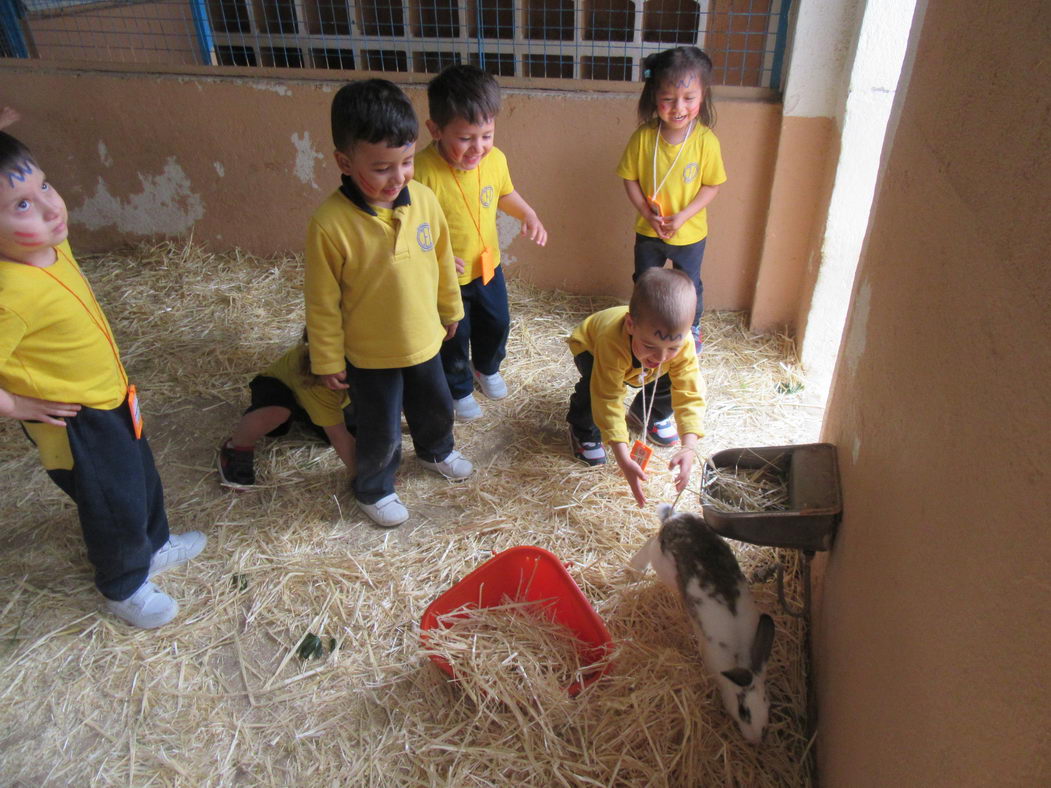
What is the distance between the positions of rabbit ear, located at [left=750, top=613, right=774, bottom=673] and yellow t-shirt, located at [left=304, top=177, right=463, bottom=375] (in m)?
1.38

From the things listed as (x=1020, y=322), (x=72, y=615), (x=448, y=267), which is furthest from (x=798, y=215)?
(x=72, y=615)

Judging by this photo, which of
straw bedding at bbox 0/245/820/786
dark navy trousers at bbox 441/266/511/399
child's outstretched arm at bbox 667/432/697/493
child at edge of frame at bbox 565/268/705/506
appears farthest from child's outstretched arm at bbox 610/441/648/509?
dark navy trousers at bbox 441/266/511/399

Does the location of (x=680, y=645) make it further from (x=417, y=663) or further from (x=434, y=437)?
(x=434, y=437)

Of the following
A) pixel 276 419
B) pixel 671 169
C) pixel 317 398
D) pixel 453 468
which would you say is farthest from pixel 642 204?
pixel 276 419

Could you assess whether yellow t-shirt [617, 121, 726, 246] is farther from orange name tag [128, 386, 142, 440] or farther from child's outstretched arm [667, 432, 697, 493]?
orange name tag [128, 386, 142, 440]

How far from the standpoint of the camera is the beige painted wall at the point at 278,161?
4047 mm

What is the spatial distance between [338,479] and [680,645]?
1.57 meters

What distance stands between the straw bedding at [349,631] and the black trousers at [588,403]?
Result: 0.17 m

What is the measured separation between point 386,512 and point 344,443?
1.08 feet

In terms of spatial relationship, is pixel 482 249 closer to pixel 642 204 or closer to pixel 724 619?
pixel 642 204

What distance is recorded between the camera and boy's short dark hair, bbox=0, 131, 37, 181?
179 cm

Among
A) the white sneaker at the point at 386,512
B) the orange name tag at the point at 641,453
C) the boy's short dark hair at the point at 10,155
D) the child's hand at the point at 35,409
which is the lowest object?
the white sneaker at the point at 386,512

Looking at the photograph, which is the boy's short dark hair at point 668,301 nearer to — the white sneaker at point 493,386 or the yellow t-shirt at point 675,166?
the yellow t-shirt at point 675,166

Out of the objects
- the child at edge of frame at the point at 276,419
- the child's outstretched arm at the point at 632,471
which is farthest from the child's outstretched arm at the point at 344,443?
the child's outstretched arm at the point at 632,471
